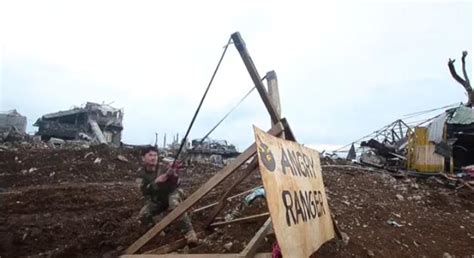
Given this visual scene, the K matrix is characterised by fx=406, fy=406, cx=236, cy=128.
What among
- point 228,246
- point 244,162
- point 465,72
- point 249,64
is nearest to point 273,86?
point 249,64

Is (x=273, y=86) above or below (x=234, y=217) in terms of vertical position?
above

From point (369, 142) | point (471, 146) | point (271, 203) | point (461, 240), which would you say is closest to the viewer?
point (271, 203)

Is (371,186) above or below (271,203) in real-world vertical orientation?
below

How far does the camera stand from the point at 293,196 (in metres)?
3.09

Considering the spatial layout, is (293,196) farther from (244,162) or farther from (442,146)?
(442,146)

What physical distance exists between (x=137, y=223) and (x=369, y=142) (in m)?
Result: 10.6

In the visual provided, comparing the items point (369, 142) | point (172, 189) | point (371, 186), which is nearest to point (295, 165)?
point (172, 189)

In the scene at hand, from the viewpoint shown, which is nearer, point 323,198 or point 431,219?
point 323,198

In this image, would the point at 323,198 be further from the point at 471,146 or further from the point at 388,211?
the point at 471,146

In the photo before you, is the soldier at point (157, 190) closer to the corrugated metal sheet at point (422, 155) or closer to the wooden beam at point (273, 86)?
the wooden beam at point (273, 86)

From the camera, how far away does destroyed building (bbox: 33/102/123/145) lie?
21453 millimetres

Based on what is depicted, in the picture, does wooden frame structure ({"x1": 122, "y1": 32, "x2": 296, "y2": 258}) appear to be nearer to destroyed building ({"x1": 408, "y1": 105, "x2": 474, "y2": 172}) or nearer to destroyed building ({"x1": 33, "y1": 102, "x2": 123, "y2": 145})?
destroyed building ({"x1": 408, "y1": 105, "x2": 474, "y2": 172})

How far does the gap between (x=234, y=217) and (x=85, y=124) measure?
62.8 ft

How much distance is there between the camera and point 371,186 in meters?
8.74
